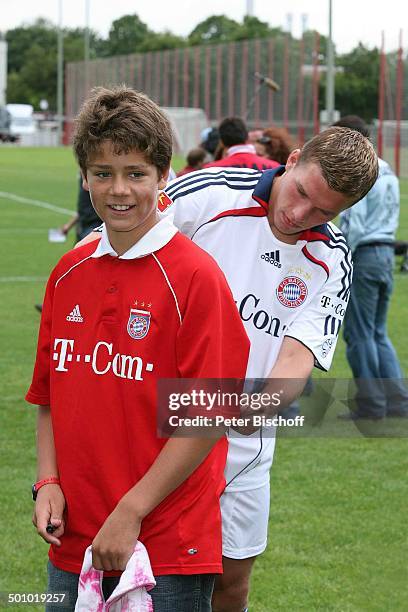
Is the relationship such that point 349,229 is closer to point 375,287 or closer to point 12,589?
point 375,287

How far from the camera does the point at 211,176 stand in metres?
3.67

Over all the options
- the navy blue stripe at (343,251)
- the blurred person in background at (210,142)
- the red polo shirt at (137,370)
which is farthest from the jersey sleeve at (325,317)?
the blurred person in background at (210,142)

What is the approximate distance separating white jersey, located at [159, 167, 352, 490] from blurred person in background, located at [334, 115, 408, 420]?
4216mm

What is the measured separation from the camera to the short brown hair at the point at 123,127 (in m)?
2.70

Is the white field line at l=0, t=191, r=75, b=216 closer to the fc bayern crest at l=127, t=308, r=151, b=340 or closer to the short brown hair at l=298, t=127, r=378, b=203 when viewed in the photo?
the short brown hair at l=298, t=127, r=378, b=203

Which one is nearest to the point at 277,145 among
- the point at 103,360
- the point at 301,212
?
the point at 301,212

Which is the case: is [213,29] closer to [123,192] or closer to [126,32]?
[126,32]

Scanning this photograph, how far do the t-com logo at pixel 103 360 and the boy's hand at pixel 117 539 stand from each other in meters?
0.31

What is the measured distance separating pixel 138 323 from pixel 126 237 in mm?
222

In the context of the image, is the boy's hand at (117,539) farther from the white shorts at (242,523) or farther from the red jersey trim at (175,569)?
the white shorts at (242,523)

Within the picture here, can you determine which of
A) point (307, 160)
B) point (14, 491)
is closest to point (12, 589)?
point (14, 491)

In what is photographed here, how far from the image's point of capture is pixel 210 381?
2.66m

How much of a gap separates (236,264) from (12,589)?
2.12m

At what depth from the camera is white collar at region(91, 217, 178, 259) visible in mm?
2736
